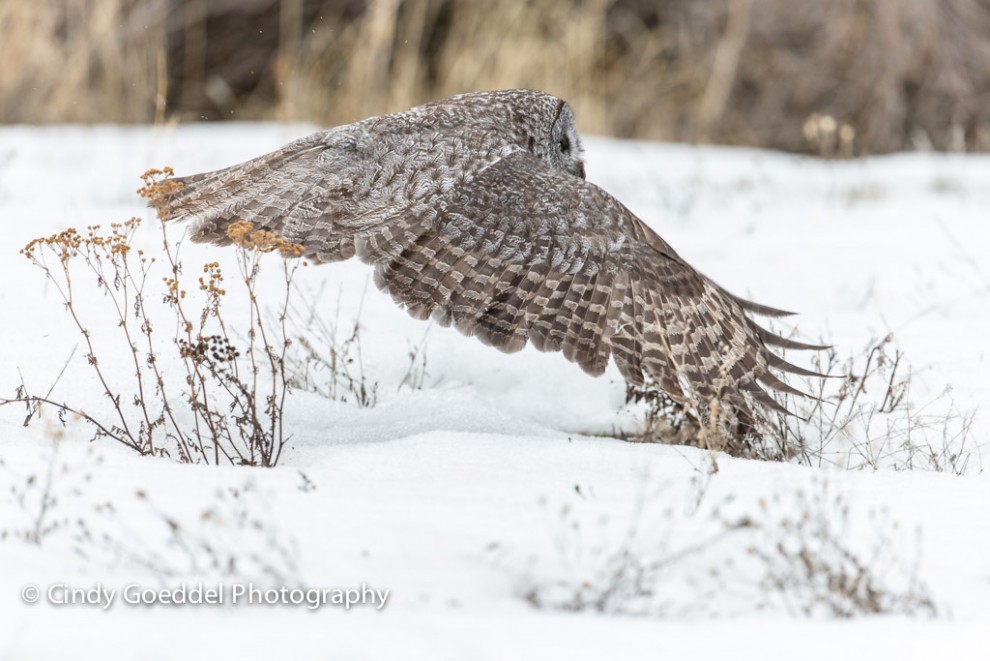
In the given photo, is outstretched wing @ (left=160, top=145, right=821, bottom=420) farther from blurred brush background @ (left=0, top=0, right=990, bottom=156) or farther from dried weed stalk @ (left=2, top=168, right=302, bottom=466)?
blurred brush background @ (left=0, top=0, right=990, bottom=156)

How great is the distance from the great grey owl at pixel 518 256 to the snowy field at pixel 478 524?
1.14 ft

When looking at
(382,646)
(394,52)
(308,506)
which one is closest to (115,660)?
(382,646)

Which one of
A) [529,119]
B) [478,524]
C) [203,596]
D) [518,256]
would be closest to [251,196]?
[518,256]

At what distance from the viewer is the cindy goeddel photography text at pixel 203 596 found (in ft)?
7.88

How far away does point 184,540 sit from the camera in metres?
2.72

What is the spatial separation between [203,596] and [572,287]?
1.72 m

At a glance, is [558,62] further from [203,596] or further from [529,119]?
[203,596]

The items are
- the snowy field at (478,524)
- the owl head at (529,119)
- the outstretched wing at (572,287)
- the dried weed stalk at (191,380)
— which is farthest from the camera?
the owl head at (529,119)

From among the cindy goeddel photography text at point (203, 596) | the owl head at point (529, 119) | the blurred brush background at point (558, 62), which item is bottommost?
Result: the cindy goeddel photography text at point (203, 596)

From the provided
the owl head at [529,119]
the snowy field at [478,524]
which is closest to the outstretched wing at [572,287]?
the snowy field at [478,524]

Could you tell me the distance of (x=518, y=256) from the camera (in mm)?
3764

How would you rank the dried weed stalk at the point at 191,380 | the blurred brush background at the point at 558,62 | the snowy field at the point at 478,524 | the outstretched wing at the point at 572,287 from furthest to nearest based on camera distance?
the blurred brush background at the point at 558,62 → the outstretched wing at the point at 572,287 → the dried weed stalk at the point at 191,380 → the snowy field at the point at 478,524

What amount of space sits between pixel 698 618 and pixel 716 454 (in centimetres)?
113

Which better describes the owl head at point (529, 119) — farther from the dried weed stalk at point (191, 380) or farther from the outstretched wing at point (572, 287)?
the dried weed stalk at point (191, 380)
